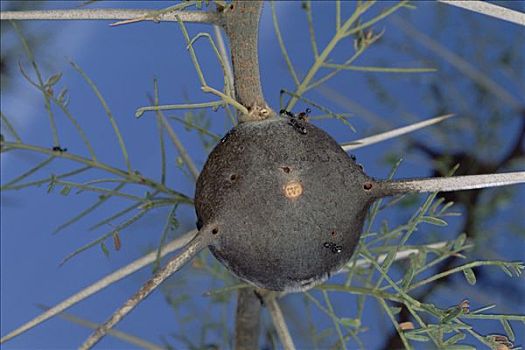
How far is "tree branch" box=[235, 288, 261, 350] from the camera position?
834 millimetres

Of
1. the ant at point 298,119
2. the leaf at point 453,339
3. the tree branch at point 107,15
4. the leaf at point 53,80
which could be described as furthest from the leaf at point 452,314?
the leaf at point 53,80

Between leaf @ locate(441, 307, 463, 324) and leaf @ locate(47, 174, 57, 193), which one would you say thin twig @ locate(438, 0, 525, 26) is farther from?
leaf @ locate(47, 174, 57, 193)

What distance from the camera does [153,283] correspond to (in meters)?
0.56

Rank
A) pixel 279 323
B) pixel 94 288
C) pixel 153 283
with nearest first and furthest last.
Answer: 1. pixel 153 283
2. pixel 94 288
3. pixel 279 323

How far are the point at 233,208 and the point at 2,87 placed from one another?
81cm

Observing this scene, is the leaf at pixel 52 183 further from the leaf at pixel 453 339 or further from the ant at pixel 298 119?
the leaf at pixel 453 339

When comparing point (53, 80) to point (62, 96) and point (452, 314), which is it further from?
point (452, 314)

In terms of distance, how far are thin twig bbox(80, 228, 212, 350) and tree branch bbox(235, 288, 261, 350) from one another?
25 centimetres


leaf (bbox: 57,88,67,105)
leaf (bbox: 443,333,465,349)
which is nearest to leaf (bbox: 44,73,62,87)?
leaf (bbox: 57,88,67,105)

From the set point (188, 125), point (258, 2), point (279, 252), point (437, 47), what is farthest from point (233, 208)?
point (437, 47)

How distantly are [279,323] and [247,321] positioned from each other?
0.05 metres

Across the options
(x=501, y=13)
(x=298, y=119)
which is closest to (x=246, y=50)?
(x=298, y=119)

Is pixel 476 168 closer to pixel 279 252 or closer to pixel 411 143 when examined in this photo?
pixel 411 143

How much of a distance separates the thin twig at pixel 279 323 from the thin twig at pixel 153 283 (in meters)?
0.22
